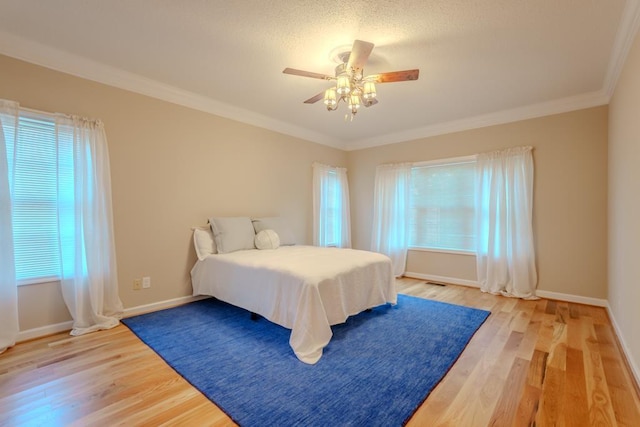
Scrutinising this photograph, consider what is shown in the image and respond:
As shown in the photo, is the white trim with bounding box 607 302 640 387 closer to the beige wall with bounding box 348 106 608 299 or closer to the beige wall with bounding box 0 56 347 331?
the beige wall with bounding box 348 106 608 299

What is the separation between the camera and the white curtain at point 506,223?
371 cm

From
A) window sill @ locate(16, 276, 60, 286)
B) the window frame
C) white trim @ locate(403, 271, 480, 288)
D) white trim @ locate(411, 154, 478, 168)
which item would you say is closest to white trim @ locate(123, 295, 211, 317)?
window sill @ locate(16, 276, 60, 286)

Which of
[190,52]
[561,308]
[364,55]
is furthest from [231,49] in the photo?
[561,308]

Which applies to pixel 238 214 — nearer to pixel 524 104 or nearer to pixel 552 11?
pixel 552 11

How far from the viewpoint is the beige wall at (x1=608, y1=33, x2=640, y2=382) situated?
1987 millimetres

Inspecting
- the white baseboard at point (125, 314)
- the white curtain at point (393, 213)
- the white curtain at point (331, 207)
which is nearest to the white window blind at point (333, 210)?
the white curtain at point (331, 207)

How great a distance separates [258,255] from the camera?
3.17 metres

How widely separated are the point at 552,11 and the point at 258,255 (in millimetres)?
3150

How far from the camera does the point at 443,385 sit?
6.12 feet

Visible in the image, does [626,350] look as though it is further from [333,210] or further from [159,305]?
[159,305]

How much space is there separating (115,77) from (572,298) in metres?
5.65

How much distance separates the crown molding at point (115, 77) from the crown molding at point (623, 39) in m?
3.63

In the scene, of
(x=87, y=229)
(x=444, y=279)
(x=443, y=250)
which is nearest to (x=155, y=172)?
(x=87, y=229)

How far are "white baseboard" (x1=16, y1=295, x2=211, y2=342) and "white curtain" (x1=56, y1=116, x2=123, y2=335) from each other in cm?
16
